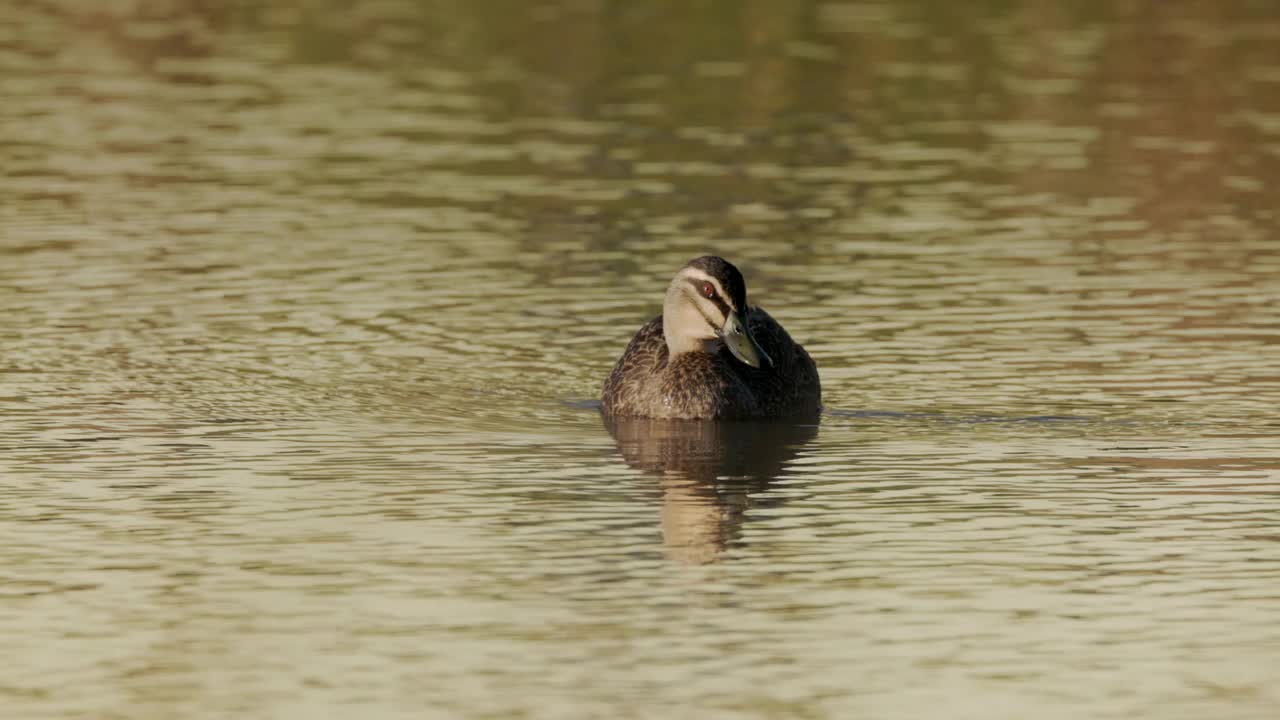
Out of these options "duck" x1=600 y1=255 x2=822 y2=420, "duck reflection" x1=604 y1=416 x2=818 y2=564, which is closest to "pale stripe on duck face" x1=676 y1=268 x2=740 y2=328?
"duck" x1=600 y1=255 x2=822 y2=420

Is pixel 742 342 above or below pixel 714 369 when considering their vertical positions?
above

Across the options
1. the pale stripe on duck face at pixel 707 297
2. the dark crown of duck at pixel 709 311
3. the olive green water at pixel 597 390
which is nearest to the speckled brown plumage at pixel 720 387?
the dark crown of duck at pixel 709 311

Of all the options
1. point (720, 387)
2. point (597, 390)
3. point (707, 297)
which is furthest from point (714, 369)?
point (597, 390)

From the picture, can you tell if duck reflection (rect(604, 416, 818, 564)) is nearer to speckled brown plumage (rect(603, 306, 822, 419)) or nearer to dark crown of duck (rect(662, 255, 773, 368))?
speckled brown plumage (rect(603, 306, 822, 419))

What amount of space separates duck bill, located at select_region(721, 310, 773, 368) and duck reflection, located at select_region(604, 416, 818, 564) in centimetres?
41

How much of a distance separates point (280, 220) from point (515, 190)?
110 inches

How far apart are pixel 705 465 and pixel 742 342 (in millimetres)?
1515

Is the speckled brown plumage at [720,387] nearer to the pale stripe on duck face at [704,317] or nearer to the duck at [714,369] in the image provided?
the duck at [714,369]

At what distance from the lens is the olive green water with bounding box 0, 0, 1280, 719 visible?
477 inches

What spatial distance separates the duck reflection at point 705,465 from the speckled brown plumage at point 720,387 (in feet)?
0.31

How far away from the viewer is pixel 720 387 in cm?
1834

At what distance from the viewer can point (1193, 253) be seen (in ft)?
79.5

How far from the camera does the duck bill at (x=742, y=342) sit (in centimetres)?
1823

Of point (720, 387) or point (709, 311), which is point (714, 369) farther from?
point (709, 311)
